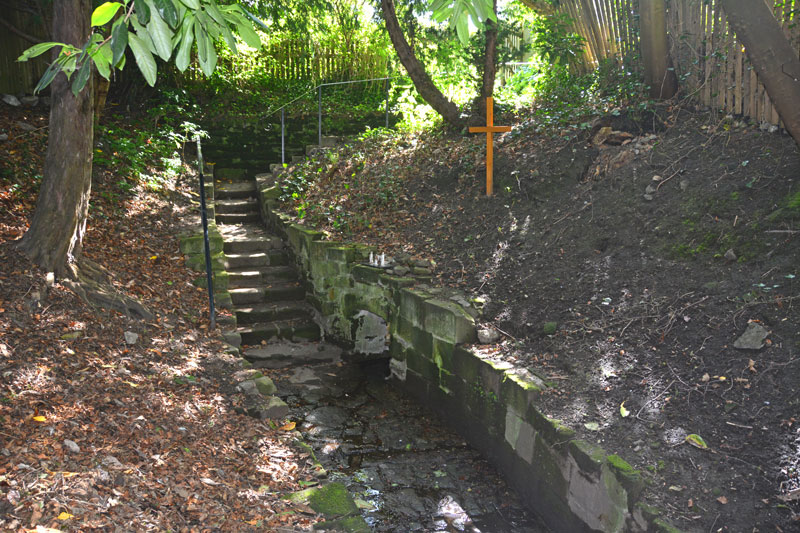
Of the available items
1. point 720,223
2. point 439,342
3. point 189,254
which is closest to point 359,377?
point 439,342

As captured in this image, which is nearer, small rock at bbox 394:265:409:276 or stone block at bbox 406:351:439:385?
stone block at bbox 406:351:439:385

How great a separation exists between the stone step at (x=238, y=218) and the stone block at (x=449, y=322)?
4.48 meters

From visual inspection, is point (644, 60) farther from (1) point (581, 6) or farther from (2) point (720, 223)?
(2) point (720, 223)

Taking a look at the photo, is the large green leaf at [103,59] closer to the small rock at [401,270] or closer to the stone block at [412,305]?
the stone block at [412,305]

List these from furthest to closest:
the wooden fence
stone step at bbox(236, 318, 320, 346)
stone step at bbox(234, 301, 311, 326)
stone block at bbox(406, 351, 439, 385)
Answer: stone step at bbox(234, 301, 311, 326)
stone step at bbox(236, 318, 320, 346)
stone block at bbox(406, 351, 439, 385)
the wooden fence

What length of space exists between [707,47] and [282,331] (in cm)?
536

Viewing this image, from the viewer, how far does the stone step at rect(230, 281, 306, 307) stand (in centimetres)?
702

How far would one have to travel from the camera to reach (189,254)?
668 cm

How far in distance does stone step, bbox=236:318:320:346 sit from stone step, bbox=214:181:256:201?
307 cm

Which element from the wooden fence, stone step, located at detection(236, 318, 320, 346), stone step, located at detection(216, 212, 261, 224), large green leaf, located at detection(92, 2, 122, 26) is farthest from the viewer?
stone step, located at detection(216, 212, 261, 224)

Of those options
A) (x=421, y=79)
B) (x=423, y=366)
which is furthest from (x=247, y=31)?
(x=421, y=79)

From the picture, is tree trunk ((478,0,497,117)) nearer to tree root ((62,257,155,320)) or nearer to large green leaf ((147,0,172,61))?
tree root ((62,257,155,320))

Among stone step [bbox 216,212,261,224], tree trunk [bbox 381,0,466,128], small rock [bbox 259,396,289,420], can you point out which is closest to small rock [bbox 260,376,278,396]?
small rock [bbox 259,396,289,420]

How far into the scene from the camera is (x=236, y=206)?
8.91m
